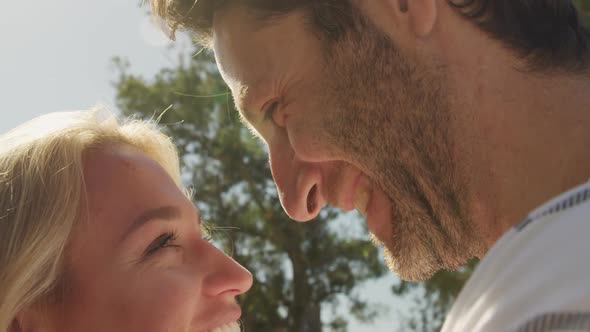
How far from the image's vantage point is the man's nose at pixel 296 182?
2.63m

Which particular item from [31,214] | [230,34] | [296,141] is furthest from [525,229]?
[31,214]

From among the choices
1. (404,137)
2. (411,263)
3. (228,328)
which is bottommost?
(228,328)

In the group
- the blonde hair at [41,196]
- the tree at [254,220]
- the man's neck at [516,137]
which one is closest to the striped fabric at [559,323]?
the man's neck at [516,137]

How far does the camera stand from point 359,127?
2.48 metres

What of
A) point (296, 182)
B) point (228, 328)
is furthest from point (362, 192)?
point (228, 328)

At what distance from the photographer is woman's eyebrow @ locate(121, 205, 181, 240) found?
246 cm

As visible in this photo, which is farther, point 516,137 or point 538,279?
point 516,137

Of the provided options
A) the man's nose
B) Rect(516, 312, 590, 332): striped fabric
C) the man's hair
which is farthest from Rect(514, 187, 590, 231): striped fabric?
the man's nose

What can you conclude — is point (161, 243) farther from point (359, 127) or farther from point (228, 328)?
point (359, 127)

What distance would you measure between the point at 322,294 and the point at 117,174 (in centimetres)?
1501

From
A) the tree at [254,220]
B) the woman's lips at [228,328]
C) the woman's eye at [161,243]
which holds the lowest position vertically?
the tree at [254,220]

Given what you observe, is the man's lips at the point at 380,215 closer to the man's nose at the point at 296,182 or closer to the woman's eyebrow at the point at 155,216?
the man's nose at the point at 296,182

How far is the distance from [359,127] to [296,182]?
35 cm

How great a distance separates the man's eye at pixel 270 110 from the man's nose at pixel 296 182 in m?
0.13
